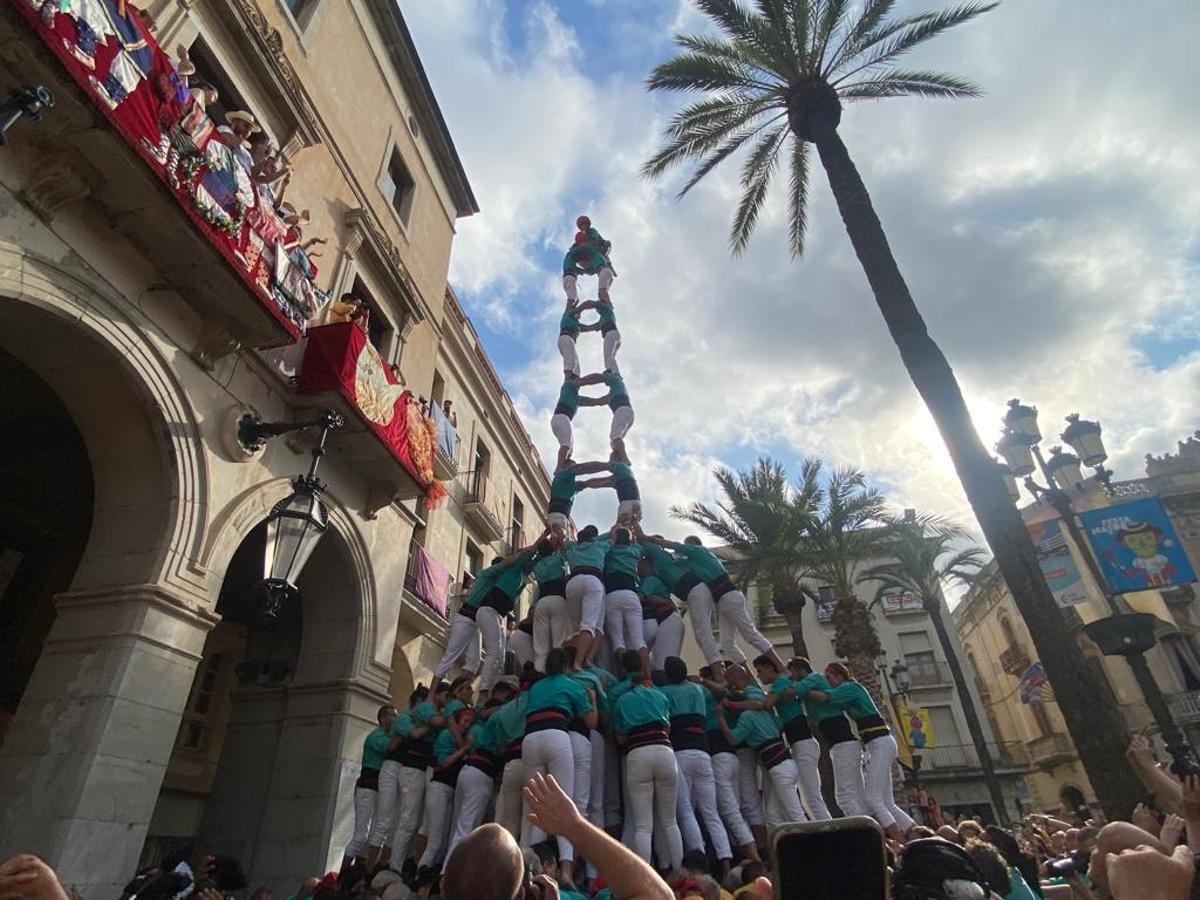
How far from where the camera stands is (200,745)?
1166 centimetres

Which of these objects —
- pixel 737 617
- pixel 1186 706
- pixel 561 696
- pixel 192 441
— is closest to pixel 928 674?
pixel 1186 706

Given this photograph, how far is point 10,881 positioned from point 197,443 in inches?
285

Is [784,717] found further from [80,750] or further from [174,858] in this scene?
[80,750]

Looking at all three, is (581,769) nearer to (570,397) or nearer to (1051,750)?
(570,397)

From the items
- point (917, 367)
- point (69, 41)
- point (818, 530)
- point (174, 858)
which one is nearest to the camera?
point (174, 858)

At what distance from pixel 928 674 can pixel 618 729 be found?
35.8 meters

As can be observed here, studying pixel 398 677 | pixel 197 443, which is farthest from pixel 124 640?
pixel 398 677

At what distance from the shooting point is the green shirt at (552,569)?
8.23 metres

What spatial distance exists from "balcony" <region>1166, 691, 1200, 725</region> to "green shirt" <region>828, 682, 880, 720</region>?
26.7 m

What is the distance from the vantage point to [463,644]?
886 cm

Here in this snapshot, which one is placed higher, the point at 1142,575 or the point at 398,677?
the point at 1142,575

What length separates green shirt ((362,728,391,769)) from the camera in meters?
7.62

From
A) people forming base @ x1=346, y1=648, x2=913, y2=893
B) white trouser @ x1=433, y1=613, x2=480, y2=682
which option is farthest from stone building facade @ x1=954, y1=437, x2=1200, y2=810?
white trouser @ x1=433, y1=613, x2=480, y2=682

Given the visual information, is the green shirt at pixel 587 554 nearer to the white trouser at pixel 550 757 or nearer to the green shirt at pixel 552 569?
the green shirt at pixel 552 569
